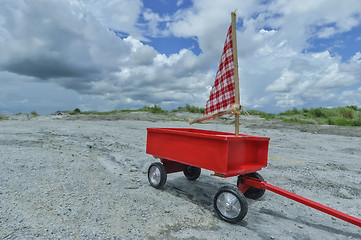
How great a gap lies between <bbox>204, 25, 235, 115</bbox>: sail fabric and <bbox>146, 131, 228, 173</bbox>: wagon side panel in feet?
2.49

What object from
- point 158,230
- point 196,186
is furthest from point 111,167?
point 158,230

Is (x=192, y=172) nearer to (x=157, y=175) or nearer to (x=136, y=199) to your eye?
(x=157, y=175)

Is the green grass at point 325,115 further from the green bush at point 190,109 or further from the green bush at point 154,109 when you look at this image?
the green bush at point 154,109

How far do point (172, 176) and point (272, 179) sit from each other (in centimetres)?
226

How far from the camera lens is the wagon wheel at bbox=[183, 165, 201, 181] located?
5.04 m

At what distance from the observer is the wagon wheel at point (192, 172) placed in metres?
5.04

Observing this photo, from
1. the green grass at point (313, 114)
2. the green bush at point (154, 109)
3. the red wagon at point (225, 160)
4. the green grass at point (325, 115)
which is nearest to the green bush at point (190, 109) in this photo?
the green grass at point (313, 114)

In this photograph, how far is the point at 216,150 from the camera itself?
3.31m

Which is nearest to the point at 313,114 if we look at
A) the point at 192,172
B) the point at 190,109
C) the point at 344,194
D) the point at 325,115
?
the point at 325,115

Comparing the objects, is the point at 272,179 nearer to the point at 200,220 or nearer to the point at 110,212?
the point at 200,220

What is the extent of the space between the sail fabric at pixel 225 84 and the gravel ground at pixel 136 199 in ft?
5.41

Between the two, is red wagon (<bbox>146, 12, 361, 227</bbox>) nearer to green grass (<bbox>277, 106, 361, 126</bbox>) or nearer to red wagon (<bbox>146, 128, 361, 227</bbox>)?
red wagon (<bbox>146, 128, 361, 227</bbox>)

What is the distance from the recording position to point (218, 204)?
3406 millimetres

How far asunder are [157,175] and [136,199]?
0.74 m
